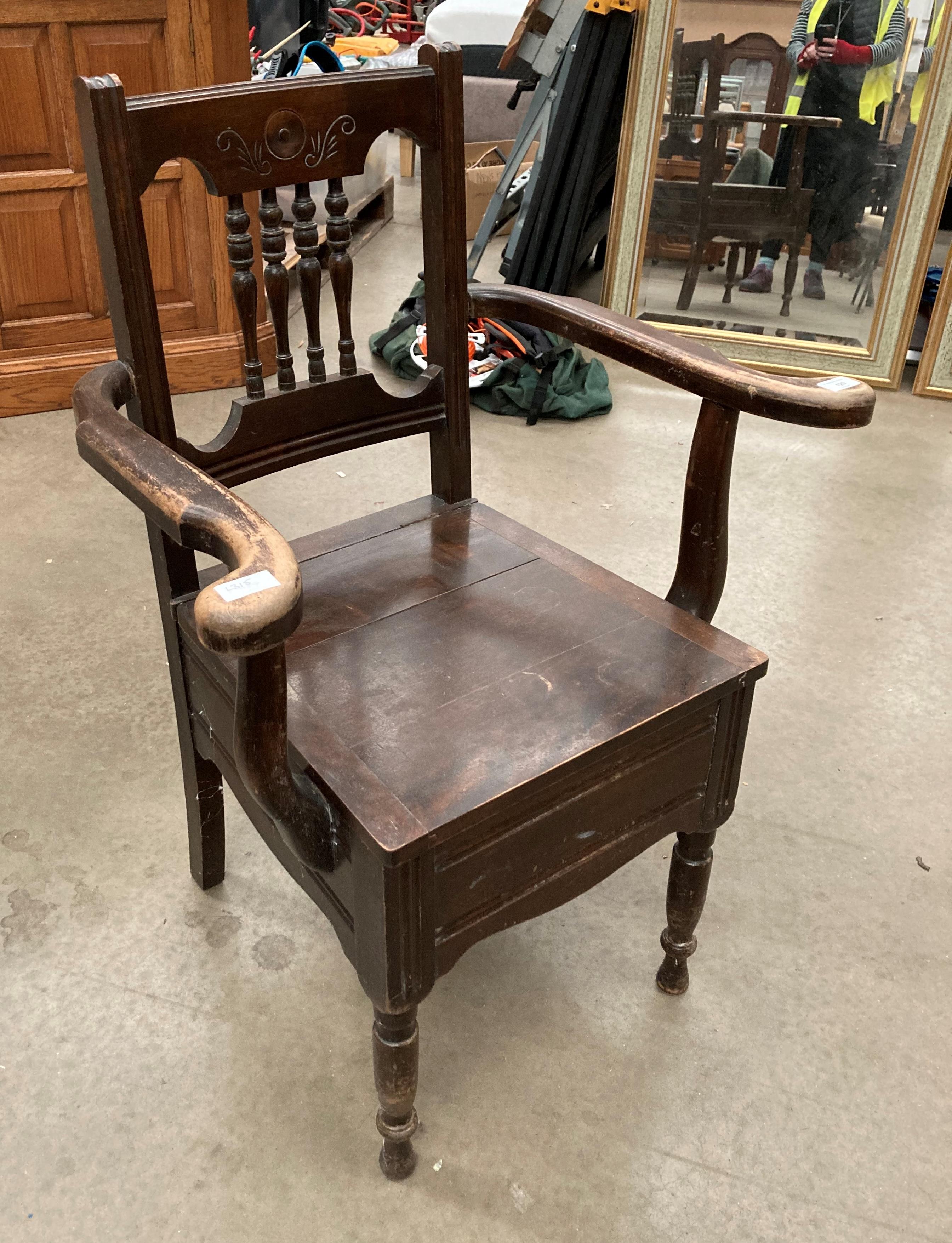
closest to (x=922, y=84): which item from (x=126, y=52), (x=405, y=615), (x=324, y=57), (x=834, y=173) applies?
(x=834, y=173)

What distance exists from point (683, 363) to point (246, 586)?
0.62m

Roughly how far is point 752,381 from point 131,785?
1.12 m

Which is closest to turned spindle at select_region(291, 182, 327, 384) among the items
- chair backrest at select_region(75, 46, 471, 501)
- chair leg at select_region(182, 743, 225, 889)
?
chair backrest at select_region(75, 46, 471, 501)

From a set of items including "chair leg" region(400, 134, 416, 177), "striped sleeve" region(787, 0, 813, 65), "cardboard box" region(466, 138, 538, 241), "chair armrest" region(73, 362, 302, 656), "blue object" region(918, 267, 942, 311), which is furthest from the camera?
"chair leg" region(400, 134, 416, 177)

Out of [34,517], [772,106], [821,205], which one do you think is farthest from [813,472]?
[34,517]

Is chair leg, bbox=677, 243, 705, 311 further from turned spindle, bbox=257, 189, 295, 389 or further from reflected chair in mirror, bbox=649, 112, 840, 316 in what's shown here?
turned spindle, bbox=257, 189, 295, 389

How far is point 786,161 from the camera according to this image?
303cm

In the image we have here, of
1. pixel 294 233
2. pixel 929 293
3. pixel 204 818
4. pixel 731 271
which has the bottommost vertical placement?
pixel 204 818

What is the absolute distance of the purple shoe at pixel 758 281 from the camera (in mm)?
3174

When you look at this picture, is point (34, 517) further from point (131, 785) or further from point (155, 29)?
point (155, 29)

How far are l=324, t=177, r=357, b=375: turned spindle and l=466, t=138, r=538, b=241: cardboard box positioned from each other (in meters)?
2.52

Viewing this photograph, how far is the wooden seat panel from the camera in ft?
3.32

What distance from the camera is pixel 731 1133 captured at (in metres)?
1.26

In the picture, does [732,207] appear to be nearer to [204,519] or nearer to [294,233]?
[294,233]
